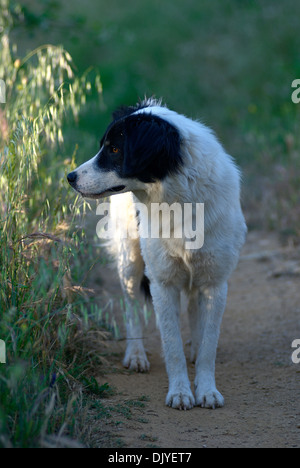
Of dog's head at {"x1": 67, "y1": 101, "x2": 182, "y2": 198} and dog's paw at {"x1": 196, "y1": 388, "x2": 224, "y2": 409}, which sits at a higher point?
dog's head at {"x1": 67, "y1": 101, "x2": 182, "y2": 198}

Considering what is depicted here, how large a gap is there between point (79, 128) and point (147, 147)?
26.6 feet

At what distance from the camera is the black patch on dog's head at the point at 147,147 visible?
3189mm

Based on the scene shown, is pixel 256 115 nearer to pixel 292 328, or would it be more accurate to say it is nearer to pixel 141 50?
pixel 141 50

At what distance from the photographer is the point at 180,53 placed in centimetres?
1371

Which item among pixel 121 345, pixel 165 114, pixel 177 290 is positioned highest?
pixel 165 114

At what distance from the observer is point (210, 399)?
Result: 3410 mm

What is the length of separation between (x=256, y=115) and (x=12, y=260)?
8.04 metres

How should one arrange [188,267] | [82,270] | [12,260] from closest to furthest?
1. [12,260]
2. [188,267]
3. [82,270]

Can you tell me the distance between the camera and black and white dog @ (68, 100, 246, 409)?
3.25 meters

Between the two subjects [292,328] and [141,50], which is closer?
[292,328]

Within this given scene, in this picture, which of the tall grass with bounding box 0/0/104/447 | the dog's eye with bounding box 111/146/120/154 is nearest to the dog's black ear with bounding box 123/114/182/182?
the dog's eye with bounding box 111/146/120/154

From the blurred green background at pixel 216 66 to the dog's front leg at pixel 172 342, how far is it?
3.16 meters

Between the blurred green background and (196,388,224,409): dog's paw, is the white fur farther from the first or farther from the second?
the blurred green background
